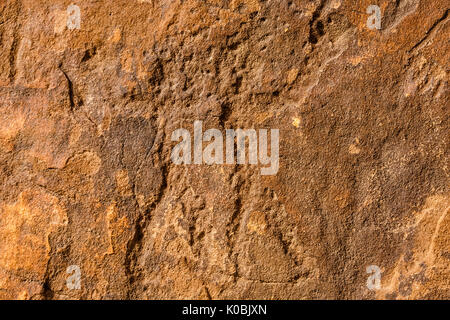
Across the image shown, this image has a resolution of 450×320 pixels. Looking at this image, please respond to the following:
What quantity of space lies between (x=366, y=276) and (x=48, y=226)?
0.78 m

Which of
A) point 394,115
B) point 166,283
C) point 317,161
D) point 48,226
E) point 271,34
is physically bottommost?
point 166,283

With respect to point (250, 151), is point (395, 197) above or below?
below

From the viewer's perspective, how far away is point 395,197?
1469 mm

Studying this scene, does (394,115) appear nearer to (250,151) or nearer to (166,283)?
(250,151)

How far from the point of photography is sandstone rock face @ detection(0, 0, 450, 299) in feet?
4.77

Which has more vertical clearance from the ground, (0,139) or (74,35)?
(74,35)

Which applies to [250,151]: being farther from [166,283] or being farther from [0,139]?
→ [0,139]

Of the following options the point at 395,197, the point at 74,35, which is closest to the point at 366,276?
the point at 395,197

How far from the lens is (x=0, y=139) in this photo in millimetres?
1451

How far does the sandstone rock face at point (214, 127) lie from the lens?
4.77 feet

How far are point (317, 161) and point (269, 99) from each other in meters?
0.19

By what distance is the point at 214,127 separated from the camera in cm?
147

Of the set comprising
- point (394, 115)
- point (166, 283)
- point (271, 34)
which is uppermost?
point (271, 34)

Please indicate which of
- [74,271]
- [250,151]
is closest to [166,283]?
[74,271]
